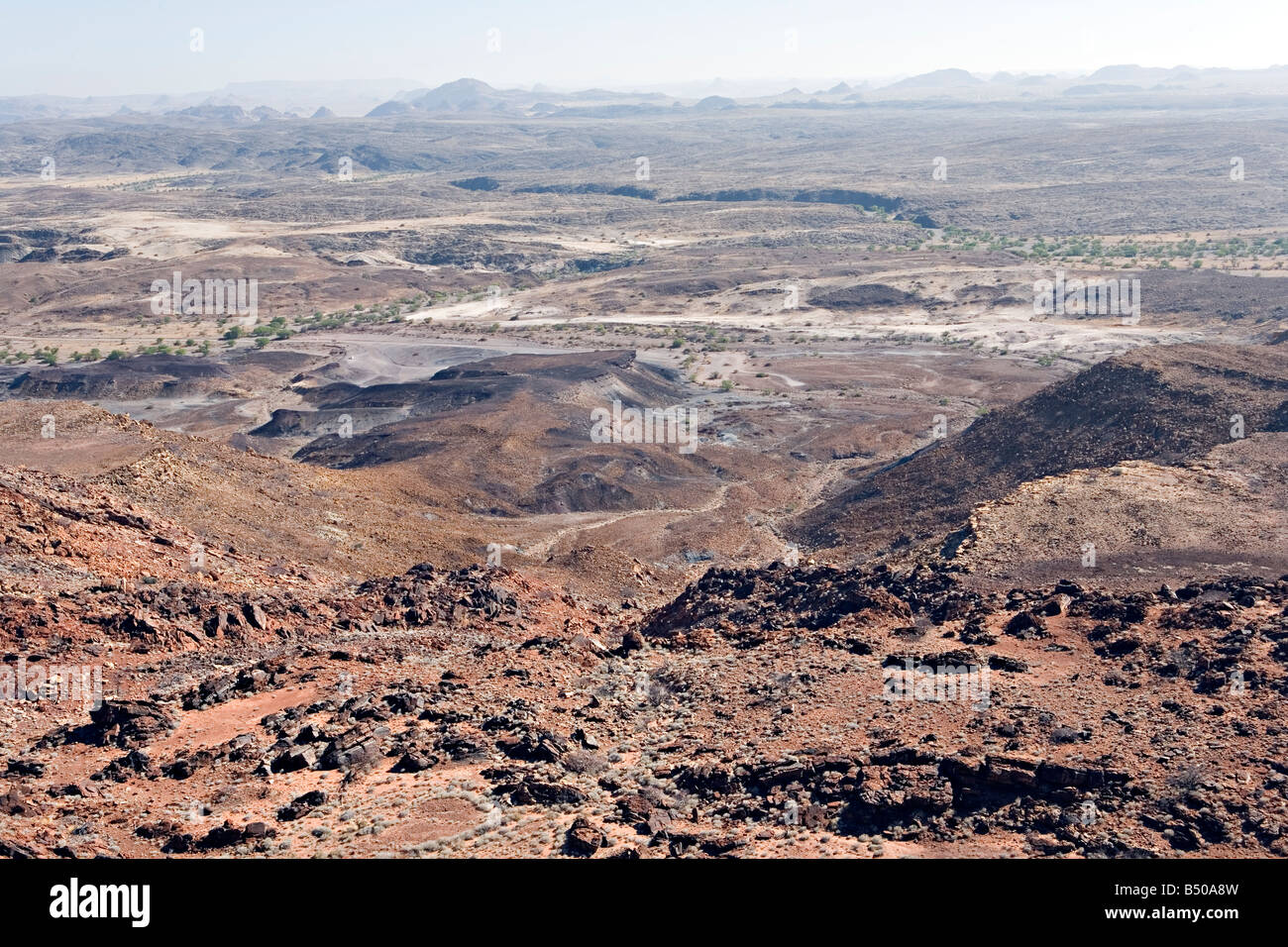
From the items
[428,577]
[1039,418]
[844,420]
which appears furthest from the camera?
[844,420]

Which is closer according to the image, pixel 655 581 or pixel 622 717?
pixel 622 717

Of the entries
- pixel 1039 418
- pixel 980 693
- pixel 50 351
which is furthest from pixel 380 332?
pixel 980 693

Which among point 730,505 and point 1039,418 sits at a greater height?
point 1039,418

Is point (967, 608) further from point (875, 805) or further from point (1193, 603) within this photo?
point (875, 805)

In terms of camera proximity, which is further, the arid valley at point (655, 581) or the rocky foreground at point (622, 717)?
→ the arid valley at point (655, 581)

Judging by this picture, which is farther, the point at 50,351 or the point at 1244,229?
the point at 1244,229

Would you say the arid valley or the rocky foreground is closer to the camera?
the rocky foreground

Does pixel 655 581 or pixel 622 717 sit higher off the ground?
pixel 622 717

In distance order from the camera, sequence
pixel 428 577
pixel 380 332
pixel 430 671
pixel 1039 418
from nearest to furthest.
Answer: pixel 430 671 → pixel 428 577 → pixel 1039 418 → pixel 380 332
